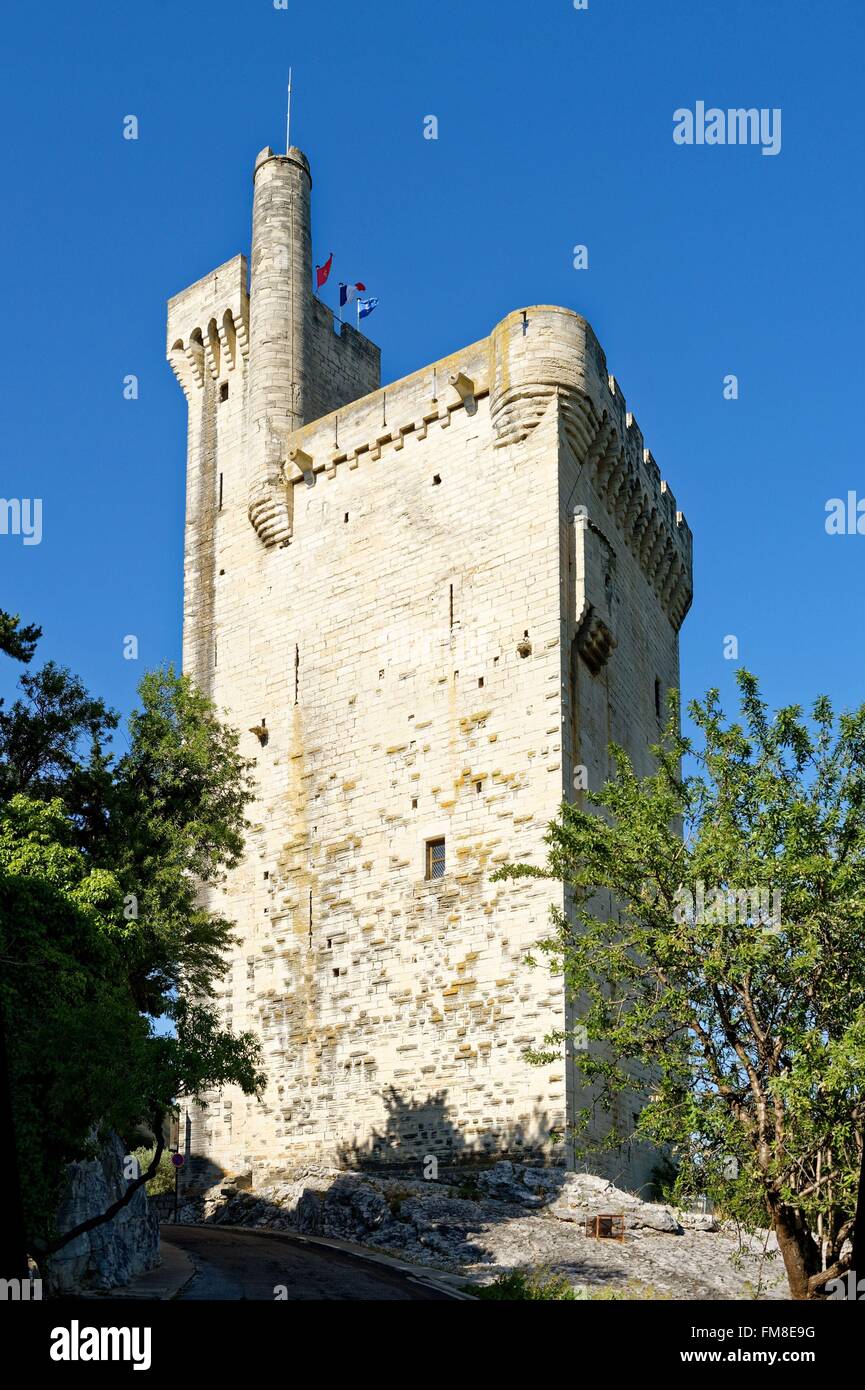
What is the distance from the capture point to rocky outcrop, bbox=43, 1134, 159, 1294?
18641 millimetres

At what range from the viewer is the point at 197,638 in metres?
34.3

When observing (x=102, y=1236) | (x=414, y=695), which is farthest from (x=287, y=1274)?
(x=414, y=695)

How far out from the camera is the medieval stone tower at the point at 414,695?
2664 centimetres

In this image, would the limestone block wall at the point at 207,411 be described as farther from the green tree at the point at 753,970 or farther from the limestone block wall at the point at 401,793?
the green tree at the point at 753,970

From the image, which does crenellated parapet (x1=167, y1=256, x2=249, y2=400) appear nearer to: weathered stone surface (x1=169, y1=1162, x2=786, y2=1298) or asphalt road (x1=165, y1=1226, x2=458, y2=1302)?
weathered stone surface (x1=169, y1=1162, x2=786, y2=1298)

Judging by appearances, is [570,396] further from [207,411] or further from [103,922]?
[103,922]

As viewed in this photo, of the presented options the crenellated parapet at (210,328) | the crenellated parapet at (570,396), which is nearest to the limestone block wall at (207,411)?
the crenellated parapet at (210,328)

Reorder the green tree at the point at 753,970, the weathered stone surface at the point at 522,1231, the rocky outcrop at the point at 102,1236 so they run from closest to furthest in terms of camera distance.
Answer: the green tree at the point at 753,970
the rocky outcrop at the point at 102,1236
the weathered stone surface at the point at 522,1231

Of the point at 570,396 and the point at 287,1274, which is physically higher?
the point at 570,396

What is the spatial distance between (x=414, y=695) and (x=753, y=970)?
13.3 m

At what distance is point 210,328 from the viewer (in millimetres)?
36688

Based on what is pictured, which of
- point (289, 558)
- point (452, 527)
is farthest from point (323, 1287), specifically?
point (289, 558)

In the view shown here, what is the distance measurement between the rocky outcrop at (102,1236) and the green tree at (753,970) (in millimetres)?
6531
